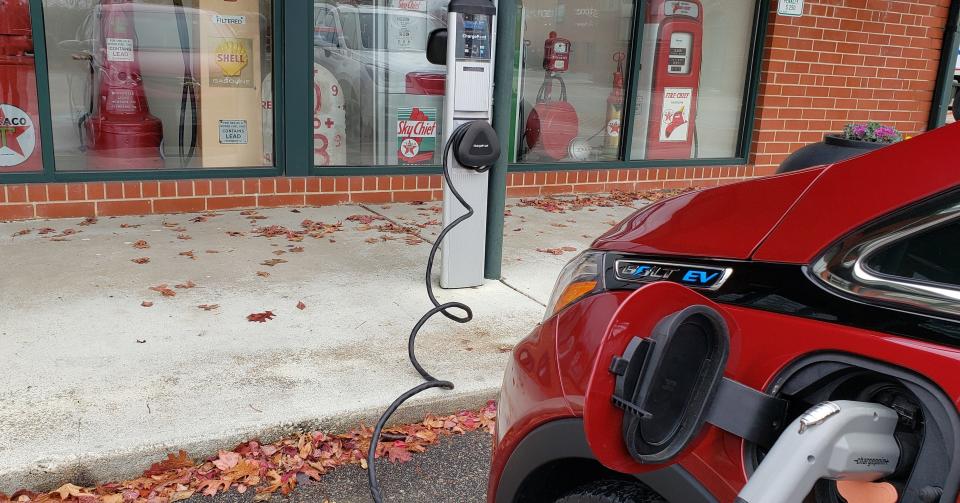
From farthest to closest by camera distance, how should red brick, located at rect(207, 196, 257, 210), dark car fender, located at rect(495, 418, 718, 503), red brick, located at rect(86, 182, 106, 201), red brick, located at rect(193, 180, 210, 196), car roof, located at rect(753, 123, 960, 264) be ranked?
red brick, located at rect(207, 196, 257, 210), red brick, located at rect(193, 180, 210, 196), red brick, located at rect(86, 182, 106, 201), dark car fender, located at rect(495, 418, 718, 503), car roof, located at rect(753, 123, 960, 264)

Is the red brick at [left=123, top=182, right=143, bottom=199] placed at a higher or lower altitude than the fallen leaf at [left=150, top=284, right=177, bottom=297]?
higher

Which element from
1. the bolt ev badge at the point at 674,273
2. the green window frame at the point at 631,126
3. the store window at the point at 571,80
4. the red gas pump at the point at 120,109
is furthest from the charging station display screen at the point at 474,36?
the store window at the point at 571,80

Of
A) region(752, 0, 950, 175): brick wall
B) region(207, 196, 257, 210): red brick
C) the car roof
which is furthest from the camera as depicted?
region(752, 0, 950, 175): brick wall

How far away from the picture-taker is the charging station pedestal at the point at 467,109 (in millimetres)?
4816

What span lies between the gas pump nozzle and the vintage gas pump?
8.05 m

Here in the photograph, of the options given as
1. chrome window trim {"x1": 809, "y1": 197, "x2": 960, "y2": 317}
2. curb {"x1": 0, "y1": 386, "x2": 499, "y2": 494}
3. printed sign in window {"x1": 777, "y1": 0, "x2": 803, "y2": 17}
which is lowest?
curb {"x1": 0, "y1": 386, "x2": 499, "y2": 494}

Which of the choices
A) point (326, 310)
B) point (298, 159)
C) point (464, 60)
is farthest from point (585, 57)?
point (326, 310)

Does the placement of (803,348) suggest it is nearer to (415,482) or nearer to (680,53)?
(415,482)

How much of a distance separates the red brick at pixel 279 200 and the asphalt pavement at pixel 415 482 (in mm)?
4287

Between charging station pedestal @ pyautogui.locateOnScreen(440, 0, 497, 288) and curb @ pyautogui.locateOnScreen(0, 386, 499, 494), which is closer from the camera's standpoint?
curb @ pyautogui.locateOnScreen(0, 386, 499, 494)

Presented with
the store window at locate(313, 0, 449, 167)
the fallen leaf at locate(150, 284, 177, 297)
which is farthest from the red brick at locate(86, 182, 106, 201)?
the fallen leaf at locate(150, 284, 177, 297)

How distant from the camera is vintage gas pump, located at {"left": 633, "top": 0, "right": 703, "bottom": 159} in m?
8.90

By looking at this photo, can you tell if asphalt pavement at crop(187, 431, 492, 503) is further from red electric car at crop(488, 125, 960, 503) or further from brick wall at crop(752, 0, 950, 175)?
brick wall at crop(752, 0, 950, 175)

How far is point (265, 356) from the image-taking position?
4070 millimetres
